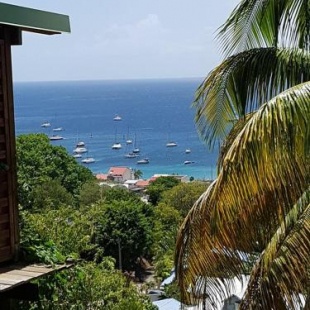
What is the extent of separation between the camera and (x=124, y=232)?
2145 centimetres

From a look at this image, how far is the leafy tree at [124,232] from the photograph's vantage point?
21.4 meters

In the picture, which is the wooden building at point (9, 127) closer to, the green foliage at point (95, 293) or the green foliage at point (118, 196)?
the green foliage at point (95, 293)

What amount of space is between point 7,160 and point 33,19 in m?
1.03

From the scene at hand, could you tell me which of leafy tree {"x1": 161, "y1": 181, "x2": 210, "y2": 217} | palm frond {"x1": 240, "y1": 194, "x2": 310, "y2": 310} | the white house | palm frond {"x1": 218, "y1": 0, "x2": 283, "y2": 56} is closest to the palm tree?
palm frond {"x1": 240, "y1": 194, "x2": 310, "y2": 310}

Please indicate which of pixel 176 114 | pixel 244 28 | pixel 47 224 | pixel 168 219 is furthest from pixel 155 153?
pixel 244 28

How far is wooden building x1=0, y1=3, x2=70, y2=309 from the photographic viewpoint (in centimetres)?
410

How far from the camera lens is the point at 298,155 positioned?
10.8 feet

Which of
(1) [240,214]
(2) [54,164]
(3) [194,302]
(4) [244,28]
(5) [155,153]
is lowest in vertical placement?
(5) [155,153]

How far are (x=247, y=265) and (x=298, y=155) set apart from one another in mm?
987

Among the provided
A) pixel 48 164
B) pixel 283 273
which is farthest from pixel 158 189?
pixel 283 273

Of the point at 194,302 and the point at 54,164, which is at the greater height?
the point at 194,302

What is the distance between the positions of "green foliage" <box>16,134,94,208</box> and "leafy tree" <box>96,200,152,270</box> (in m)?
3.20

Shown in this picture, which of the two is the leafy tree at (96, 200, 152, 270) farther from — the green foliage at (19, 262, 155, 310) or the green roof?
the green roof

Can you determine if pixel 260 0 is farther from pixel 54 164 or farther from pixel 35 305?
pixel 54 164
